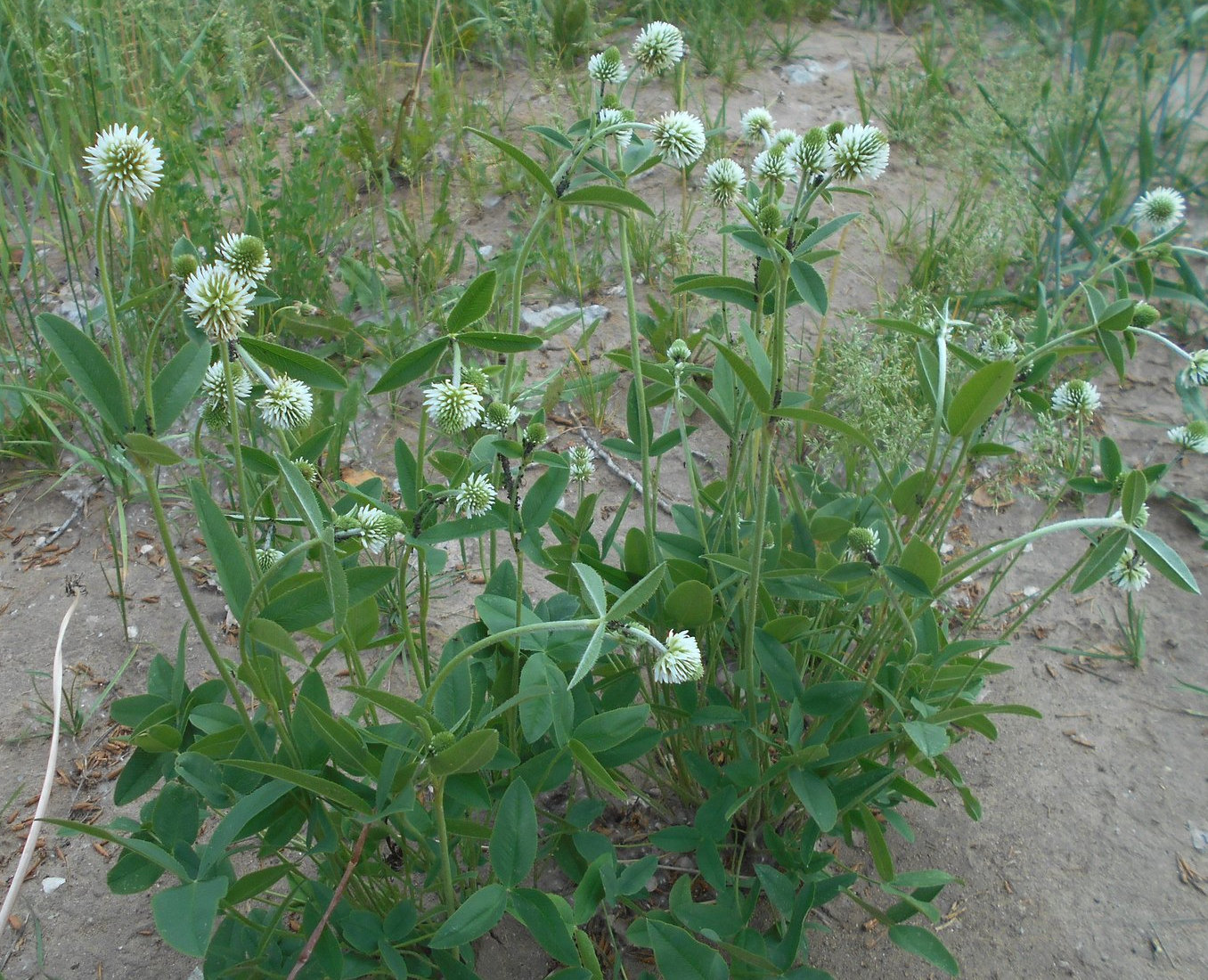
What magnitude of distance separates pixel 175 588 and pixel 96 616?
7.0 inches

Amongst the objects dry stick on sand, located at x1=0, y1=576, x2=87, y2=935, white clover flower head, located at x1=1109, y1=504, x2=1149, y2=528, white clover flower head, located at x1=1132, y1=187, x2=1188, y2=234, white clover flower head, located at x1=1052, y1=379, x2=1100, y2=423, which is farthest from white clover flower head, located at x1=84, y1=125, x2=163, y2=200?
white clover flower head, located at x1=1132, y1=187, x2=1188, y2=234

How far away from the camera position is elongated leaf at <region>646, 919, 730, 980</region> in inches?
53.7

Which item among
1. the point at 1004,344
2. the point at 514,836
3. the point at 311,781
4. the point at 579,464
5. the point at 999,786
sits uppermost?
the point at 1004,344

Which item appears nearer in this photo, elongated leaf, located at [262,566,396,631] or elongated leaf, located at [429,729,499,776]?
elongated leaf, located at [429,729,499,776]

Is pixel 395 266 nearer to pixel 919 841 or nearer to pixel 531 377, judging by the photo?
pixel 531 377

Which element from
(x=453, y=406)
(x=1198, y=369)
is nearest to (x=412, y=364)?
(x=453, y=406)

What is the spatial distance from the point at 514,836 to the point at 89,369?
0.78m

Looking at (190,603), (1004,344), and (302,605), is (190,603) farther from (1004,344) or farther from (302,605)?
(1004,344)

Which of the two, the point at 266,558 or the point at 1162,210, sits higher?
the point at 1162,210

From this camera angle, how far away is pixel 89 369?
1156mm

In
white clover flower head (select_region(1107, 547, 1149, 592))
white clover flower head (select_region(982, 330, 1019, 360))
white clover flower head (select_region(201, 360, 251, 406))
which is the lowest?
white clover flower head (select_region(1107, 547, 1149, 592))

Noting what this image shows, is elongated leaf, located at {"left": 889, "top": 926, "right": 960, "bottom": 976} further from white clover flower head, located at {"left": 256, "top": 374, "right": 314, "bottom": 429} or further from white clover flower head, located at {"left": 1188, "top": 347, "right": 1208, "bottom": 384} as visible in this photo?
white clover flower head, located at {"left": 256, "top": 374, "right": 314, "bottom": 429}

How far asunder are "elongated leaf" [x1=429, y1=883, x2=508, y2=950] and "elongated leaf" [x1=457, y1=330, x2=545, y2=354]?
0.72m

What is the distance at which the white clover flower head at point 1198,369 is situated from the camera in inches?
69.4
